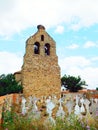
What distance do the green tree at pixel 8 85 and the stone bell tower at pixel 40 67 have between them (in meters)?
0.72

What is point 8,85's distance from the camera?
27844mm

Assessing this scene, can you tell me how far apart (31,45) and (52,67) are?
2.95 meters

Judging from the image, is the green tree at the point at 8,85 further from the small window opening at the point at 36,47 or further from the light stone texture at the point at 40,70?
the small window opening at the point at 36,47

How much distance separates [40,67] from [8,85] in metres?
4.13

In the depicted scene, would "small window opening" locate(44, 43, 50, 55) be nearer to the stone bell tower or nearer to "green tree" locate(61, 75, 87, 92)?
the stone bell tower

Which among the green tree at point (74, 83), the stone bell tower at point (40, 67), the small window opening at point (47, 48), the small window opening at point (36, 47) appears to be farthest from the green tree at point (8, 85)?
the green tree at point (74, 83)

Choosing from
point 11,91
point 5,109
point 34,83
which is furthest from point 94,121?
point 34,83

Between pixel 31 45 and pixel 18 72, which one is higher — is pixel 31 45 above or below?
above

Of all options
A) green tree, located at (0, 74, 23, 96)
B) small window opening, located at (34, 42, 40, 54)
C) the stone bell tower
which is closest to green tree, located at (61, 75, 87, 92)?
the stone bell tower

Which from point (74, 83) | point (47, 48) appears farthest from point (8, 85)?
point (74, 83)

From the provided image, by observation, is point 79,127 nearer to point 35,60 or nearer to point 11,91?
point 11,91

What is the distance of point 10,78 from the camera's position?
28969 millimetres

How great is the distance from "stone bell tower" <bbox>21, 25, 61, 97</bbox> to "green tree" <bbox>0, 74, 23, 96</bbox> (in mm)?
717

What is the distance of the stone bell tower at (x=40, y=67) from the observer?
29.6 m
